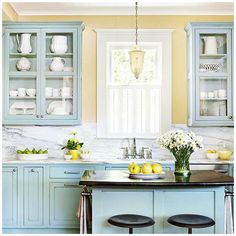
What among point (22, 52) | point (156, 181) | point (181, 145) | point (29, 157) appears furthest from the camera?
point (22, 52)

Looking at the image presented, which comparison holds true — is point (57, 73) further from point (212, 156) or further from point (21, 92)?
point (212, 156)

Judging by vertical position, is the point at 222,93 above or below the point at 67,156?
above

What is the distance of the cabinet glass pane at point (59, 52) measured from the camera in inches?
215

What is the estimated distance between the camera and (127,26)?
5.75m

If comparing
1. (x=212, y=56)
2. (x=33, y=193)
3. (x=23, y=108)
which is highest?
(x=212, y=56)

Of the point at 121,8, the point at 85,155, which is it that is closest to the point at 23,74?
the point at 85,155

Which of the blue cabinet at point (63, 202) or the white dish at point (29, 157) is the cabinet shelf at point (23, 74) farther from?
the blue cabinet at point (63, 202)

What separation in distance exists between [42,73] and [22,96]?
41cm

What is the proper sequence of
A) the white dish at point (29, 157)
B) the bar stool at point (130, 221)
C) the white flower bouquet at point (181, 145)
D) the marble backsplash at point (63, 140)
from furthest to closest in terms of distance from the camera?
1. the marble backsplash at point (63, 140)
2. the white dish at point (29, 157)
3. the white flower bouquet at point (181, 145)
4. the bar stool at point (130, 221)

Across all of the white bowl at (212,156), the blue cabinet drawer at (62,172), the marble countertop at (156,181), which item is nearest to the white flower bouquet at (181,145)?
the marble countertop at (156,181)

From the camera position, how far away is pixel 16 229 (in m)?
5.09

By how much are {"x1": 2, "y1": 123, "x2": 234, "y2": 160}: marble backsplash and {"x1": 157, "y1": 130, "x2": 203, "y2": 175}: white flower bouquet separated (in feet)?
6.45

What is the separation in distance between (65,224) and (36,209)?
404 mm

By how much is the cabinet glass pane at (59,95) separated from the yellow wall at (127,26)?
0.94 feet
